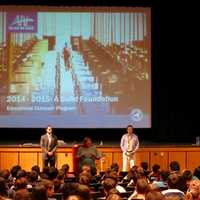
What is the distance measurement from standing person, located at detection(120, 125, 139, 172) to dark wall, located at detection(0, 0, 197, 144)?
2.62m

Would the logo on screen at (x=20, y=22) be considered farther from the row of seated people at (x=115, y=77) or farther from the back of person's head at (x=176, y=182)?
the back of person's head at (x=176, y=182)

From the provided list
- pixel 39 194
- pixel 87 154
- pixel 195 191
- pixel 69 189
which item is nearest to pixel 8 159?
pixel 87 154

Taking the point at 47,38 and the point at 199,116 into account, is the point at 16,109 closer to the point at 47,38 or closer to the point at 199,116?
the point at 47,38

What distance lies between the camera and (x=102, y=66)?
1848cm

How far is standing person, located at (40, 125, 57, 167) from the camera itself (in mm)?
15750

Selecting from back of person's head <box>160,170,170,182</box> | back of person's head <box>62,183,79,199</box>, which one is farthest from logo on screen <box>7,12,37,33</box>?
back of person's head <box>62,183,79,199</box>

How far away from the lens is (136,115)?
18422mm

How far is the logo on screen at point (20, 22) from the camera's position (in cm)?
1802

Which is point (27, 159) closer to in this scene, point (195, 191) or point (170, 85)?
point (170, 85)

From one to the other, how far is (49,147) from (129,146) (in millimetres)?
2182

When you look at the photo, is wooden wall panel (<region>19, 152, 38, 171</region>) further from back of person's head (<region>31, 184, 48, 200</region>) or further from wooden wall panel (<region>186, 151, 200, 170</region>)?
back of person's head (<region>31, 184, 48, 200</region>)

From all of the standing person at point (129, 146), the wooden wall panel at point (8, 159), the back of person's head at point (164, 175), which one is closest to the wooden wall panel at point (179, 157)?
the standing person at point (129, 146)

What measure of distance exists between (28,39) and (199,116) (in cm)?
591

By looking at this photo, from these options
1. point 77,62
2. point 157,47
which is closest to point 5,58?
point 77,62
